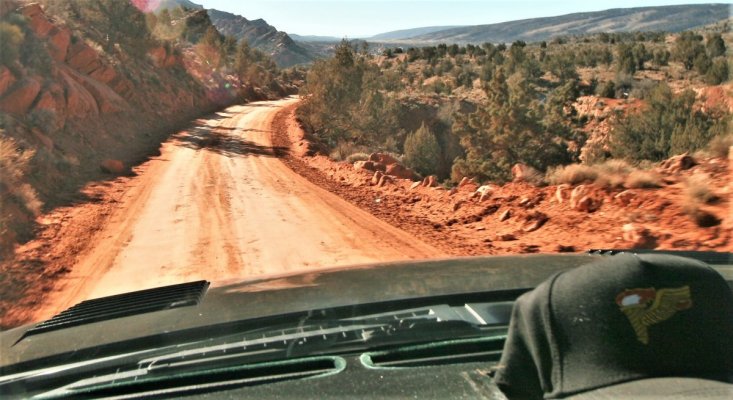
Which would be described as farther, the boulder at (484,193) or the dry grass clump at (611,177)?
the boulder at (484,193)

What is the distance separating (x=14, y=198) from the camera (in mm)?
11977

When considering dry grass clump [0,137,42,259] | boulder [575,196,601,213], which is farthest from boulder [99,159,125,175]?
boulder [575,196,601,213]

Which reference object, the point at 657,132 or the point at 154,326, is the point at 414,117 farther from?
the point at 154,326

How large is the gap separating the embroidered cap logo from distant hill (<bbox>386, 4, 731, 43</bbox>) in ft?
332

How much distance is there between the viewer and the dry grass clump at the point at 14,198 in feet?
33.9

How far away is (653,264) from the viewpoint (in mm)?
1822

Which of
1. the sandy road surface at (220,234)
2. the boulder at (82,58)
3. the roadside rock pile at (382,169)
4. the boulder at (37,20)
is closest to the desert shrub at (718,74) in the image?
the roadside rock pile at (382,169)

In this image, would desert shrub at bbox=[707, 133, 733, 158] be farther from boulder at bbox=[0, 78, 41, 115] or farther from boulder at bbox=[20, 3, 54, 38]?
boulder at bbox=[20, 3, 54, 38]

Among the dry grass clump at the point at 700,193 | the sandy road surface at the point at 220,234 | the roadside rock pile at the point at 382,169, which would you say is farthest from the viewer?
the roadside rock pile at the point at 382,169

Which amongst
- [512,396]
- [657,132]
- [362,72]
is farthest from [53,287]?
[362,72]

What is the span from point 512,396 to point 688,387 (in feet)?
1.59

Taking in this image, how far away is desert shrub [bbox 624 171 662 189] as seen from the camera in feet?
35.6

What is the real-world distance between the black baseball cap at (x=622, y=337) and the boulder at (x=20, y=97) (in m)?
19.9

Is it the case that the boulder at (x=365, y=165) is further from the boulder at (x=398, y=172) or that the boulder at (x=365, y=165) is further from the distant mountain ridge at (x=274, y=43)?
the distant mountain ridge at (x=274, y=43)
